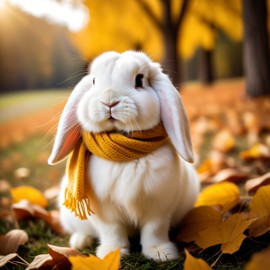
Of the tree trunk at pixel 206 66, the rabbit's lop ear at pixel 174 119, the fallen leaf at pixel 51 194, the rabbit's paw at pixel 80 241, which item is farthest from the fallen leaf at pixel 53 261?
the tree trunk at pixel 206 66

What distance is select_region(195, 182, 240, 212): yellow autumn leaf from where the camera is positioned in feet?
6.15

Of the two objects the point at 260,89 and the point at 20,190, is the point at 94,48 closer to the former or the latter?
the point at 260,89

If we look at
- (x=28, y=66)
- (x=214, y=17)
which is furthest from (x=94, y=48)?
(x=214, y=17)

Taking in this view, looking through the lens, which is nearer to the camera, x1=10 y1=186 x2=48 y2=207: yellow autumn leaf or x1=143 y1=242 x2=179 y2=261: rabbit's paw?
x1=143 y1=242 x2=179 y2=261: rabbit's paw

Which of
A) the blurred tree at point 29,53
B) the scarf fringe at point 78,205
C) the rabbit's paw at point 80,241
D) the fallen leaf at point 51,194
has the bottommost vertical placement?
the fallen leaf at point 51,194

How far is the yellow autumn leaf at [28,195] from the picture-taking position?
233 cm

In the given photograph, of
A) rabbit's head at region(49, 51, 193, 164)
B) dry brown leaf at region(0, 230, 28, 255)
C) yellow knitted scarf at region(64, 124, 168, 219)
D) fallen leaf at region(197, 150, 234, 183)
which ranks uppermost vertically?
rabbit's head at region(49, 51, 193, 164)

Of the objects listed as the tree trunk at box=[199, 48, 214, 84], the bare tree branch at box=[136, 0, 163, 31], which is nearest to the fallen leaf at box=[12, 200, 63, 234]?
the bare tree branch at box=[136, 0, 163, 31]

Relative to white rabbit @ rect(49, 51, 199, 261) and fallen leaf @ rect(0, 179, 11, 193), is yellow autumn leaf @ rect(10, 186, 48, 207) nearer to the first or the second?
fallen leaf @ rect(0, 179, 11, 193)

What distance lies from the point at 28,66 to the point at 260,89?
17.7ft

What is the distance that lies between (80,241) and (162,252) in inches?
19.8

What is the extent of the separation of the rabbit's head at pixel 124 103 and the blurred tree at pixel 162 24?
396 centimetres

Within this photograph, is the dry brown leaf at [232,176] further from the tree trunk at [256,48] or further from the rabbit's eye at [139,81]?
the tree trunk at [256,48]

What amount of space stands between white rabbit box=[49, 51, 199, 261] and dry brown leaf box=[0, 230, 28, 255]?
0.45m
